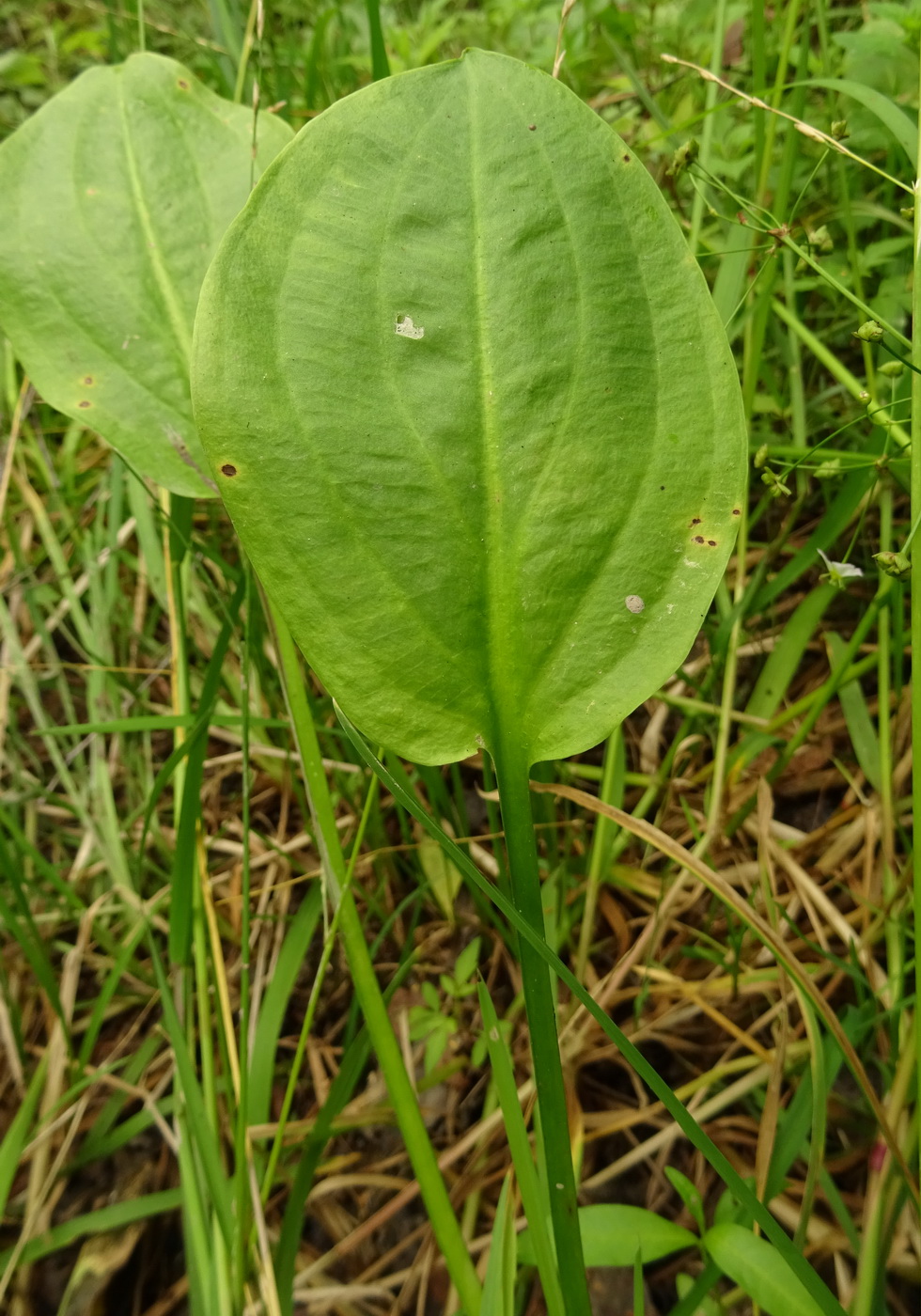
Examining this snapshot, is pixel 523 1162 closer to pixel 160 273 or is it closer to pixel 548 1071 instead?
pixel 548 1071

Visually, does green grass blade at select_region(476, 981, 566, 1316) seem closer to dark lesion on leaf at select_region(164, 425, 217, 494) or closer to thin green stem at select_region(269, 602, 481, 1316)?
thin green stem at select_region(269, 602, 481, 1316)

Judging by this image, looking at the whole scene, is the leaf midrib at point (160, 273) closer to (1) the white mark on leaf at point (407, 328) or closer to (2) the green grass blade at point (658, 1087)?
(1) the white mark on leaf at point (407, 328)

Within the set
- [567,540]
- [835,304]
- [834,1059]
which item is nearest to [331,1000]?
[834,1059]

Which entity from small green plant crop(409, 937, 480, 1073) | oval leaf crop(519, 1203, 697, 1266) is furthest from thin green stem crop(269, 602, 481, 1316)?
small green plant crop(409, 937, 480, 1073)

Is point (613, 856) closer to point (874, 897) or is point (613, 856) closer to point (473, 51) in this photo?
point (874, 897)

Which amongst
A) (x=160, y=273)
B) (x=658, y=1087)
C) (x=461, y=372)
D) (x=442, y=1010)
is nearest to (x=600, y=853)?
(x=442, y=1010)

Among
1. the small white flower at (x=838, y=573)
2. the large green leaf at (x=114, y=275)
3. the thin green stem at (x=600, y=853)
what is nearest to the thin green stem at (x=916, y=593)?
the small white flower at (x=838, y=573)
